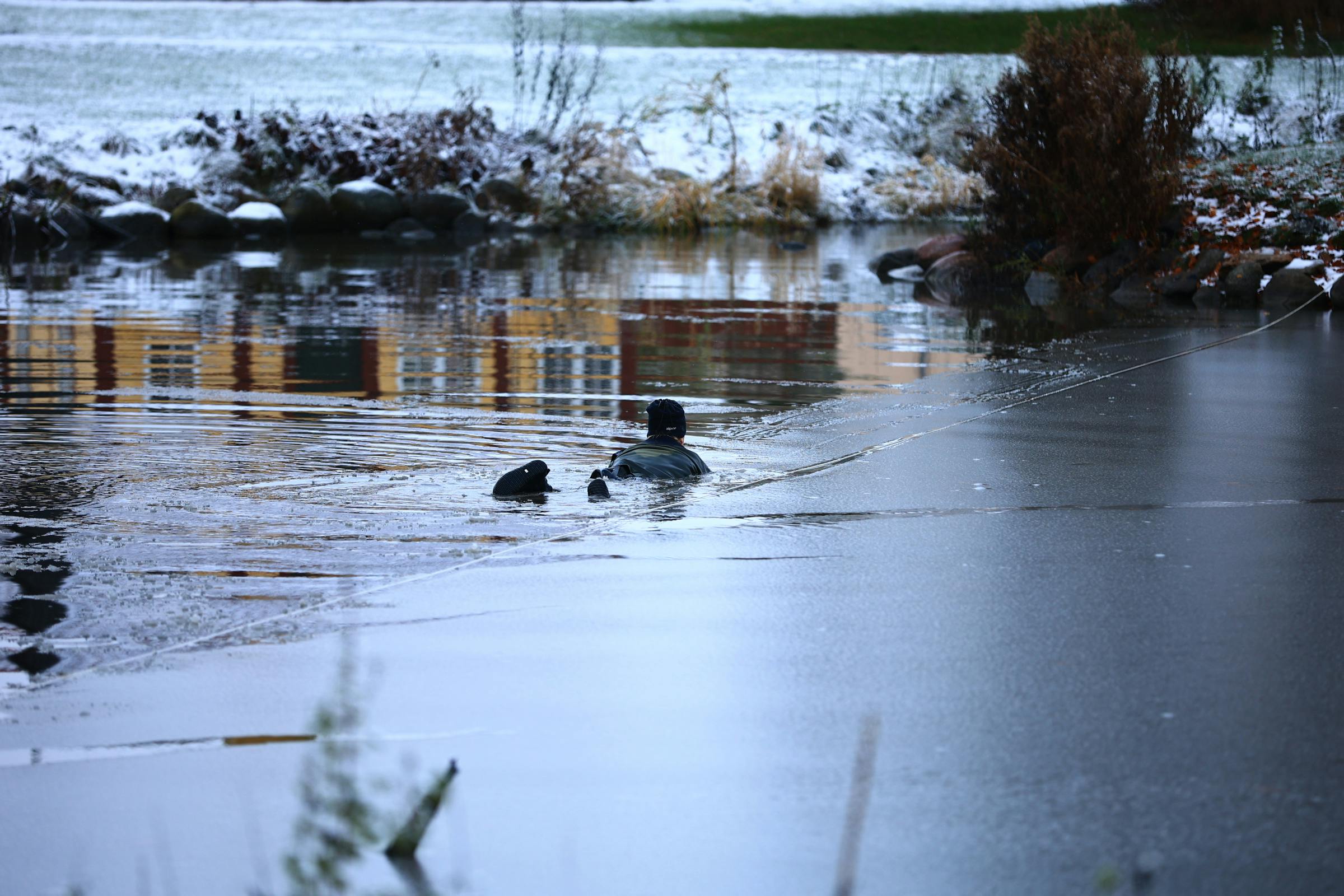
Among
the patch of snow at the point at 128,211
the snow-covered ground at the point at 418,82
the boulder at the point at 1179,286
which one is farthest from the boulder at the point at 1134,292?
the patch of snow at the point at 128,211

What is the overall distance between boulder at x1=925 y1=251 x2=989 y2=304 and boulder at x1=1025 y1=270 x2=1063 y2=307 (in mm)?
582

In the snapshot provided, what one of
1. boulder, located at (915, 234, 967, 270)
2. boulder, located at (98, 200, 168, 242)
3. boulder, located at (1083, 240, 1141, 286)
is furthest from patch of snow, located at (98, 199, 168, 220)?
boulder, located at (1083, 240, 1141, 286)

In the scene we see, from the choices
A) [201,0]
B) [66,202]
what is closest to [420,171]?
[66,202]

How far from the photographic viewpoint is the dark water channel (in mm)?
5961

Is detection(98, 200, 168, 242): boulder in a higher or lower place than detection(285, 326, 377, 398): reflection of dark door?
higher

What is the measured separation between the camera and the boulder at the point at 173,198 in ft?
102

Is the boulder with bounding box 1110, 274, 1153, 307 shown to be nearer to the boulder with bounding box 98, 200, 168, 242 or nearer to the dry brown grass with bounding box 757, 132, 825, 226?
the dry brown grass with bounding box 757, 132, 825, 226

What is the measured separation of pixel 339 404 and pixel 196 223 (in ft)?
69.3

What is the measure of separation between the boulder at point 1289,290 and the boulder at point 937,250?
17.5ft

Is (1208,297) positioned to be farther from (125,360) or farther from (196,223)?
(196,223)

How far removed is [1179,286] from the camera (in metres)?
18.2

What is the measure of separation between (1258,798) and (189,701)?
2797 mm

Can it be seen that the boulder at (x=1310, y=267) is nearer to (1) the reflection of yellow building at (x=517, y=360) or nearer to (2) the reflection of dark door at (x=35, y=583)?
(1) the reflection of yellow building at (x=517, y=360)

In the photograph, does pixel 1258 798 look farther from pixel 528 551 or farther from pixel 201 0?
pixel 201 0
